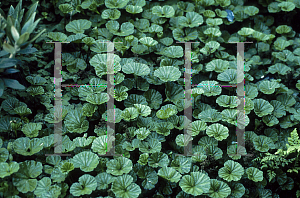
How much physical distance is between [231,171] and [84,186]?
1.11m

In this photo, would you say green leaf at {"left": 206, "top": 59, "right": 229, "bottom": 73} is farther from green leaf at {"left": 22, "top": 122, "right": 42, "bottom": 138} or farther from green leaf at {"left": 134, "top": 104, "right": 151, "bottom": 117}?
green leaf at {"left": 22, "top": 122, "right": 42, "bottom": 138}

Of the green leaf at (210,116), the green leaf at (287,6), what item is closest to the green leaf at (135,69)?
the green leaf at (210,116)

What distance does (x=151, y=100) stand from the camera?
2928mm

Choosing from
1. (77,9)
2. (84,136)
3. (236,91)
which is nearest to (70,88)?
(84,136)

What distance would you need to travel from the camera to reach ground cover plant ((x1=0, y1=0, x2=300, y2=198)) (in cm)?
234

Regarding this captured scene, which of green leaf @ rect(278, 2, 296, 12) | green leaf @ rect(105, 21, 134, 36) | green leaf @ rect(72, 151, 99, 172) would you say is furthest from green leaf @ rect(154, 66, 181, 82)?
green leaf @ rect(278, 2, 296, 12)

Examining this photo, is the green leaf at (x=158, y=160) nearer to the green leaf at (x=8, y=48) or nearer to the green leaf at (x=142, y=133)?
the green leaf at (x=142, y=133)

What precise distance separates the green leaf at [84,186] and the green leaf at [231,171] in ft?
3.12

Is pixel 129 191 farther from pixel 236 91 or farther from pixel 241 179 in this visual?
pixel 236 91

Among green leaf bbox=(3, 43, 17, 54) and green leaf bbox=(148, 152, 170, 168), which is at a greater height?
green leaf bbox=(3, 43, 17, 54)

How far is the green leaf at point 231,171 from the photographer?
7.78 ft

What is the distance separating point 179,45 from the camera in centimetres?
338

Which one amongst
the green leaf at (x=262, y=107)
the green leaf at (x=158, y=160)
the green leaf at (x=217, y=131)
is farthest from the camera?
the green leaf at (x=262, y=107)

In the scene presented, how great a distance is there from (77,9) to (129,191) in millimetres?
2181
